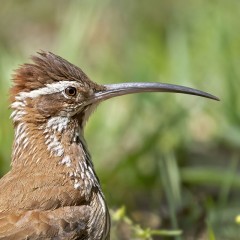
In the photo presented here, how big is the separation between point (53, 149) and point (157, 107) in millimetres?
3122

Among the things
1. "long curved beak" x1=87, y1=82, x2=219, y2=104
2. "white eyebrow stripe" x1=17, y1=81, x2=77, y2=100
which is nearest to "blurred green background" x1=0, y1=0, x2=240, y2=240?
"long curved beak" x1=87, y1=82, x2=219, y2=104

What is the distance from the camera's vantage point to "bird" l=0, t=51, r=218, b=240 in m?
6.95

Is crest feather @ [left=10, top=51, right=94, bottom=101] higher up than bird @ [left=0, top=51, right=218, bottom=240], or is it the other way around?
crest feather @ [left=10, top=51, right=94, bottom=101]

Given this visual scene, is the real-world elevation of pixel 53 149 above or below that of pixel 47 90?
below

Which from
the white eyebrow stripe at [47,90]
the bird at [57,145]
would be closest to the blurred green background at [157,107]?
the bird at [57,145]

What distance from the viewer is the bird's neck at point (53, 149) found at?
23.6 ft

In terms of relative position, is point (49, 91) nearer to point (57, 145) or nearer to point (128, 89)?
point (57, 145)

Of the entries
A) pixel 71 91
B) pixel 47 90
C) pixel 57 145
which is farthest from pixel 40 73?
pixel 57 145

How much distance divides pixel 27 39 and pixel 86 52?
1.45 metres

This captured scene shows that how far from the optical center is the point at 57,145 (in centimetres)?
722

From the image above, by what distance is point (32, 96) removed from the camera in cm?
716

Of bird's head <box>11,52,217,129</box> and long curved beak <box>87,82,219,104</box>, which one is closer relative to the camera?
bird's head <box>11,52,217,129</box>

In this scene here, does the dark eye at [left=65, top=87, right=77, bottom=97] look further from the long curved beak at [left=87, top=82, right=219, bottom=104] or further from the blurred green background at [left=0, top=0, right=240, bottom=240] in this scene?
the blurred green background at [left=0, top=0, right=240, bottom=240]

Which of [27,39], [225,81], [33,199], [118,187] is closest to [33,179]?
[33,199]
